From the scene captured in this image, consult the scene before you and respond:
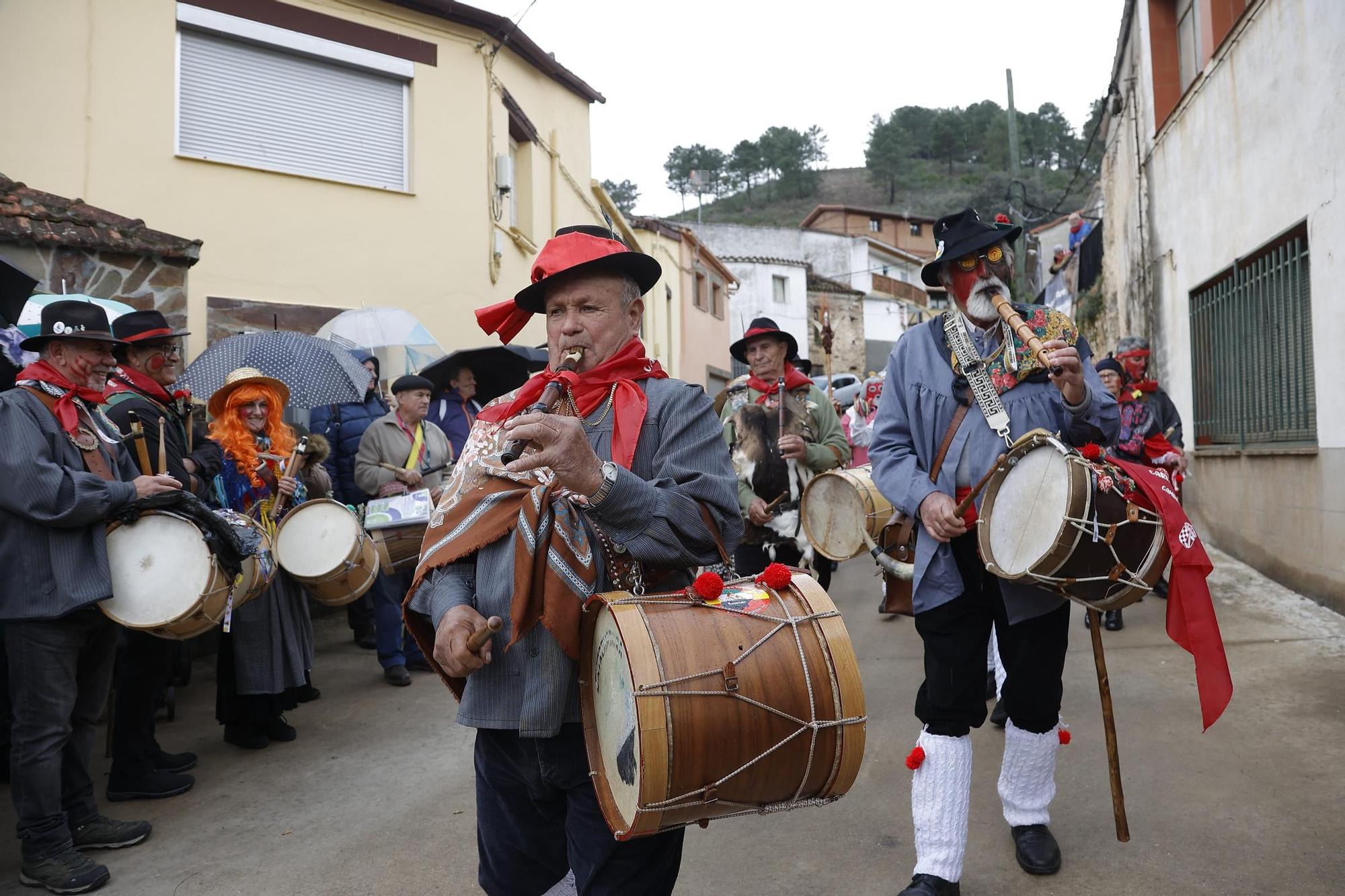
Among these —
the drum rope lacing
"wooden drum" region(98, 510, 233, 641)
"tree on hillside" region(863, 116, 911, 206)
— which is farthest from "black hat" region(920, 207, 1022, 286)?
"tree on hillside" region(863, 116, 911, 206)

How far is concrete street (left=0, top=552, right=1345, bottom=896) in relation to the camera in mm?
3404

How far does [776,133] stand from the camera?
81.3 metres

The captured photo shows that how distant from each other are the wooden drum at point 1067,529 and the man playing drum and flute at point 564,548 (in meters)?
1.04

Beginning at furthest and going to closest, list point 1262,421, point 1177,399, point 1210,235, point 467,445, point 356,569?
point 1177,399
point 1210,235
point 1262,421
point 356,569
point 467,445

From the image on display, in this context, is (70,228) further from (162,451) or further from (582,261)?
(582,261)

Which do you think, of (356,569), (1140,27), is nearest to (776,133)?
(1140,27)

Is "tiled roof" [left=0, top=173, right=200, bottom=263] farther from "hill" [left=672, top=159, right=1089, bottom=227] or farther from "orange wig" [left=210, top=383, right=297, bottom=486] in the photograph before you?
"hill" [left=672, top=159, right=1089, bottom=227]

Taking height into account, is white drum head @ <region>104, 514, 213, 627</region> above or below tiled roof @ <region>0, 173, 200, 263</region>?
below

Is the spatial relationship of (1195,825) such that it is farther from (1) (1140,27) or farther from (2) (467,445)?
(1) (1140,27)

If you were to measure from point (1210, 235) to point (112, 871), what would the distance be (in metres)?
9.54

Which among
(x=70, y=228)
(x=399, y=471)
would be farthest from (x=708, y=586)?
(x=70, y=228)

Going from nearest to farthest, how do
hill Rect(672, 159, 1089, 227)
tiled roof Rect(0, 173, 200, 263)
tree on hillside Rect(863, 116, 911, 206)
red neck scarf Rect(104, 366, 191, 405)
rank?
red neck scarf Rect(104, 366, 191, 405)
tiled roof Rect(0, 173, 200, 263)
hill Rect(672, 159, 1089, 227)
tree on hillside Rect(863, 116, 911, 206)

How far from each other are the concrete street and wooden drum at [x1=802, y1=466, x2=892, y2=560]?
0.90 meters

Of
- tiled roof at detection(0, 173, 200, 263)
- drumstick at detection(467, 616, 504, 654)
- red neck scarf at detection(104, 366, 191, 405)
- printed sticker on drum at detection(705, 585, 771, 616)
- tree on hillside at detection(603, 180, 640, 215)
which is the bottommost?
drumstick at detection(467, 616, 504, 654)
